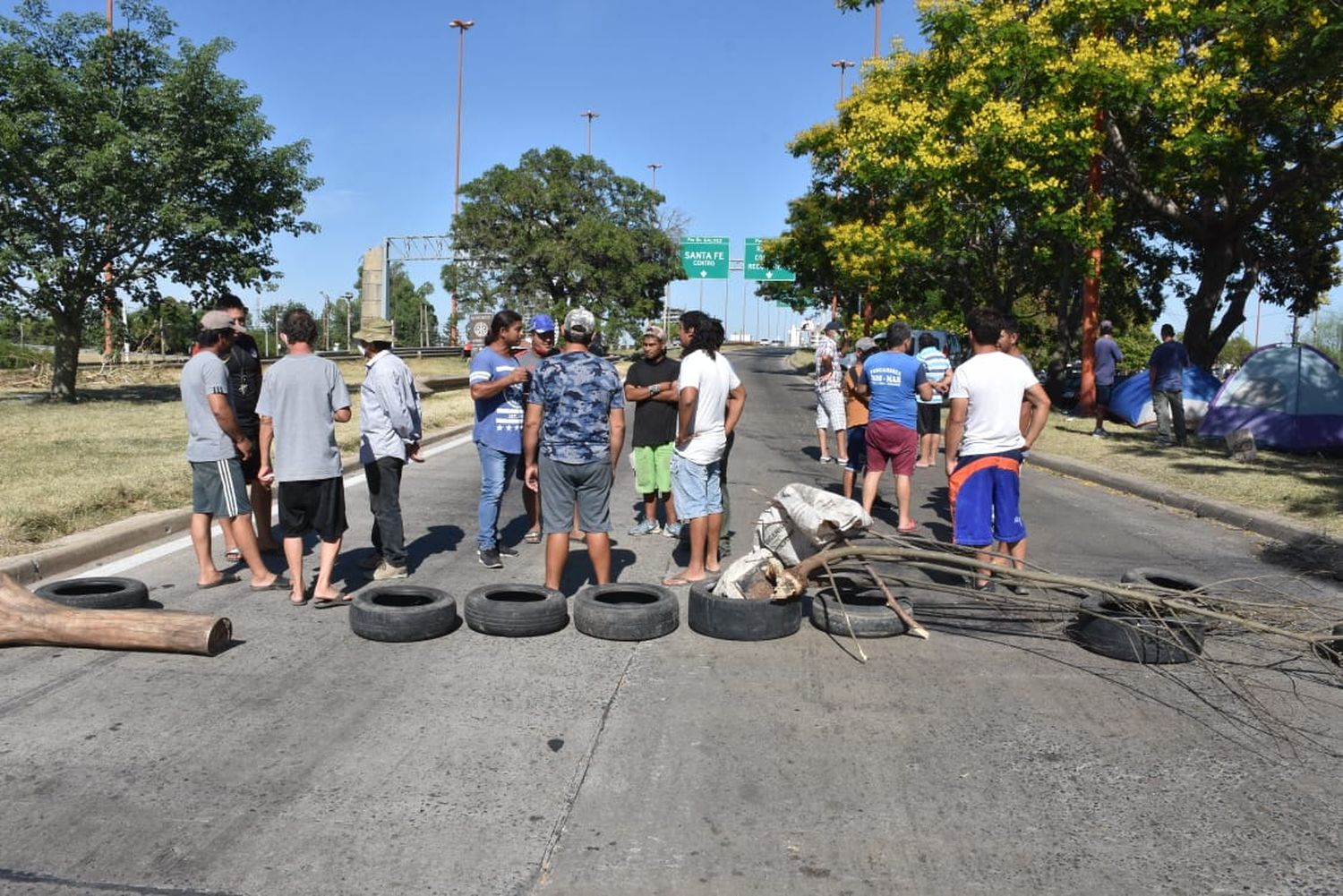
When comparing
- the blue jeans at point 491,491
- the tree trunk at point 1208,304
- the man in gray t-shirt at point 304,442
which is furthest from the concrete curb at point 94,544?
the tree trunk at point 1208,304

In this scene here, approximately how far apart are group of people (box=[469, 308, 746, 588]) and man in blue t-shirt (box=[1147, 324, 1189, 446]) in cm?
954

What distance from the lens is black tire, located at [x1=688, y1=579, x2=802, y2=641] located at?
5457 millimetres

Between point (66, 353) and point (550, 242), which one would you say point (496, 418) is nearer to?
point (66, 353)

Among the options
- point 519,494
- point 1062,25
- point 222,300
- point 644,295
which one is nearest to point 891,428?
point 519,494

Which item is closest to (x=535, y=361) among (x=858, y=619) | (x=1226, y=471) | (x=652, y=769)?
(x=858, y=619)

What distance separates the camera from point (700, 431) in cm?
661

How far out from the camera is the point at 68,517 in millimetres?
7855

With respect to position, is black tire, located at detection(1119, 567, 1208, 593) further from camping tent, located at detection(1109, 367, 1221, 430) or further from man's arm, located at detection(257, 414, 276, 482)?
camping tent, located at detection(1109, 367, 1221, 430)

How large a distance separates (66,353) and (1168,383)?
2039cm

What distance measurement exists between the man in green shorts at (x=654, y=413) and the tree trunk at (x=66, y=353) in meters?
A: 17.2

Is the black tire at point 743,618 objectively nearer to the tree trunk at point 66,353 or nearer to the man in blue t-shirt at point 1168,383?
the man in blue t-shirt at point 1168,383

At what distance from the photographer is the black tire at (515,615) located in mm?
5500

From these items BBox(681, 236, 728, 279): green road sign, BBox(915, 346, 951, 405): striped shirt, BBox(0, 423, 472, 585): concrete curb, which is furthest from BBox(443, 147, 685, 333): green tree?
BBox(0, 423, 472, 585): concrete curb

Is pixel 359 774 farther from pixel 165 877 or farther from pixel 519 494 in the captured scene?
pixel 519 494
